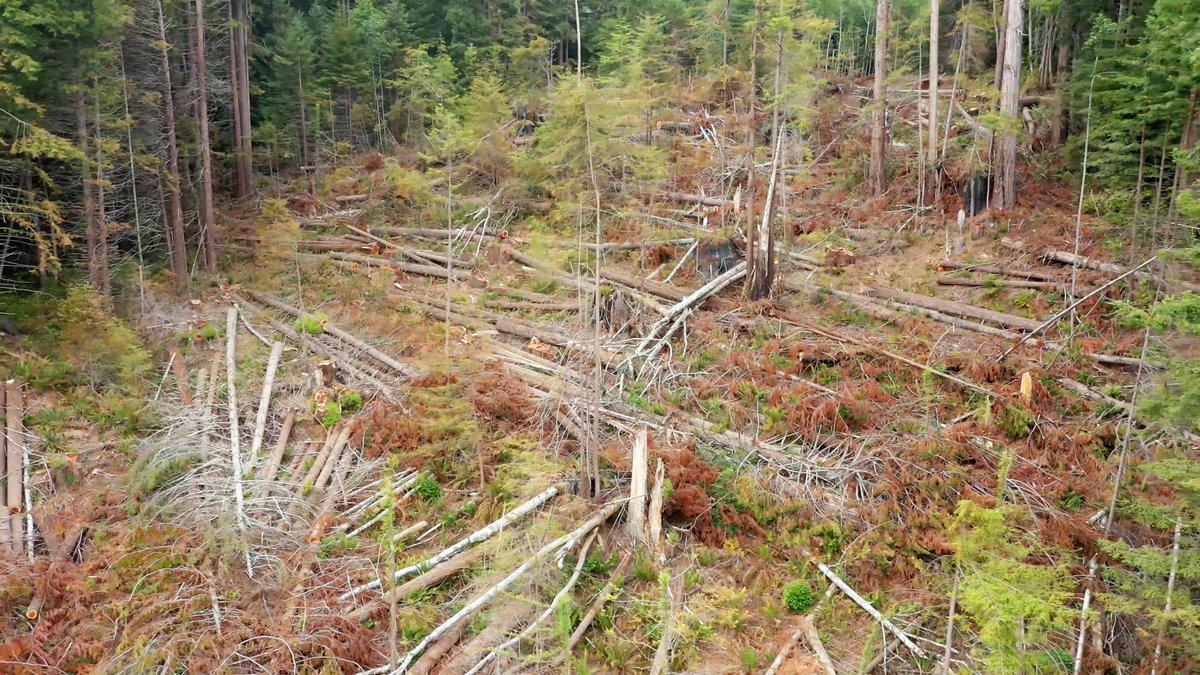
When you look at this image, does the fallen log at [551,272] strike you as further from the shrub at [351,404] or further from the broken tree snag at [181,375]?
the broken tree snag at [181,375]

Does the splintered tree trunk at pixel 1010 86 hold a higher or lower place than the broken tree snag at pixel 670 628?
higher

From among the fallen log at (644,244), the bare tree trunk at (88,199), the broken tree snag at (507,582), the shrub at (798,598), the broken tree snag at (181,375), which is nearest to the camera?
the broken tree snag at (507,582)

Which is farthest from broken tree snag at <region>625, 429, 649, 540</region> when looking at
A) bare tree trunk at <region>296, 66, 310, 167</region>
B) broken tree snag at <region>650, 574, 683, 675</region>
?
bare tree trunk at <region>296, 66, 310, 167</region>

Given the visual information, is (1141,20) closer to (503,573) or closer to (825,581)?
(825,581)

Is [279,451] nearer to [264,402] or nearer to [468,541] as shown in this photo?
[264,402]

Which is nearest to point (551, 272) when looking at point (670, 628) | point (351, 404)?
point (351, 404)

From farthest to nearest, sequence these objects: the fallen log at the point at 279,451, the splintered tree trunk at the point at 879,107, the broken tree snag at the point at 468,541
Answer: the splintered tree trunk at the point at 879,107, the fallen log at the point at 279,451, the broken tree snag at the point at 468,541

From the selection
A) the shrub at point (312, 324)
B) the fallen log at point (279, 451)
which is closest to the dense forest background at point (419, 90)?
the shrub at point (312, 324)
